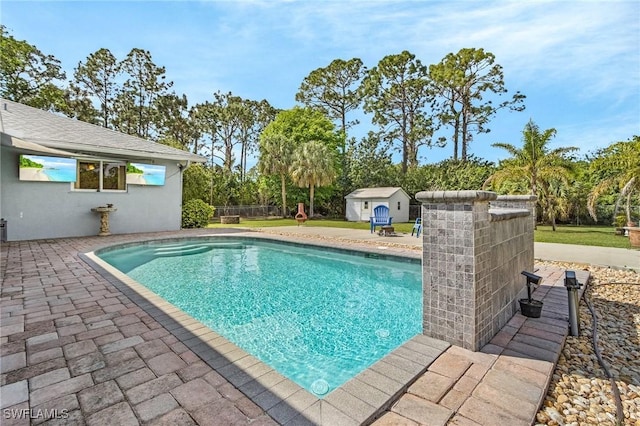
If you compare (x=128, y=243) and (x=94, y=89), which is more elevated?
(x=94, y=89)

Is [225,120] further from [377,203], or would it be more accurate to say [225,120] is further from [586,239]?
[586,239]

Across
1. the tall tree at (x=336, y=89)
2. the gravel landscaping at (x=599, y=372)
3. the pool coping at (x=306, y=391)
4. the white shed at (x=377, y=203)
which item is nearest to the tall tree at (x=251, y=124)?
the tall tree at (x=336, y=89)

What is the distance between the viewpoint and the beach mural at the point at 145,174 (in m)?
10.8

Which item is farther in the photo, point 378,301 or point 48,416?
point 378,301

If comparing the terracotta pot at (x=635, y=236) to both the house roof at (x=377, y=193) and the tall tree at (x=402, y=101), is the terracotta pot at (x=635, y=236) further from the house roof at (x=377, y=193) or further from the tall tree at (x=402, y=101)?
the tall tree at (x=402, y=101)

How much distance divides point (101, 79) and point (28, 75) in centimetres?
663

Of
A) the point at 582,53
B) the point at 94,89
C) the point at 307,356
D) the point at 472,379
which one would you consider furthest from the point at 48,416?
the point at 94,89

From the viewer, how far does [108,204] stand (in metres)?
10.1

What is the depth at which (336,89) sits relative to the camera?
28922 millimetres

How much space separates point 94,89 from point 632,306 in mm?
31907

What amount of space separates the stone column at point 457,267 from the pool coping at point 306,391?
20 centimetres

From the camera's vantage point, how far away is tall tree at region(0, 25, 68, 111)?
15688mm

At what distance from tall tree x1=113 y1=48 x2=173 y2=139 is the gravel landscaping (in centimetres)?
3043

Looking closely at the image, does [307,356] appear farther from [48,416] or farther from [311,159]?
[311,159]
